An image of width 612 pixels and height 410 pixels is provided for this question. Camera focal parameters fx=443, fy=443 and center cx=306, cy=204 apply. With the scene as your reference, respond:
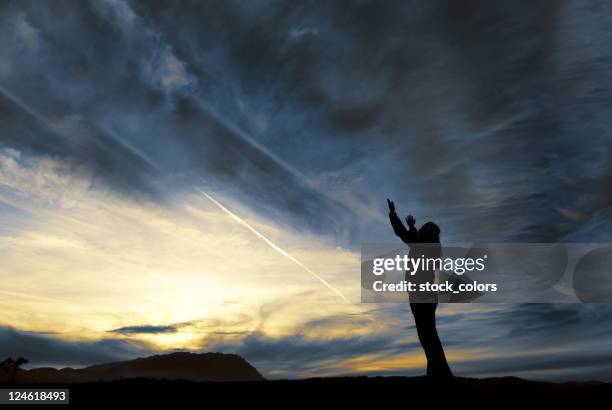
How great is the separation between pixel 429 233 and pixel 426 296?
5.99ft

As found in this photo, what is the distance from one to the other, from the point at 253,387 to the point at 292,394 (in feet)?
5.32

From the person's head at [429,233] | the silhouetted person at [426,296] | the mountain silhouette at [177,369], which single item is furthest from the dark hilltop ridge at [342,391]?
the mountain silhouette at [177,369]

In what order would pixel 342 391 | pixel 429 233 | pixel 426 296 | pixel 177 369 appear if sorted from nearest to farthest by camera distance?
pixel 342 391, pixel 426 296, pixel 429 233, pixel 177 369

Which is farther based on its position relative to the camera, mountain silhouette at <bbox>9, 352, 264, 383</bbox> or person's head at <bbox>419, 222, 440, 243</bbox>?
mountain silhouette at <bbox>9, 352, 264, 383</bbox>

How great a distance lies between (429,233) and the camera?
1295 centimetres

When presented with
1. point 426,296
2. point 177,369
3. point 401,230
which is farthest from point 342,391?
point 177,369

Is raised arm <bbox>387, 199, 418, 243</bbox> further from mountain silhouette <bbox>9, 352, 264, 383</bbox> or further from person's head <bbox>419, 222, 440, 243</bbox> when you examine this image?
mountain silhouette <bbox>9, 352, 264, 383</bbox>

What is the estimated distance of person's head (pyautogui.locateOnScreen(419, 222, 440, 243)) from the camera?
42.3ft

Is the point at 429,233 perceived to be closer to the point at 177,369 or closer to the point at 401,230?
the point at 401,230

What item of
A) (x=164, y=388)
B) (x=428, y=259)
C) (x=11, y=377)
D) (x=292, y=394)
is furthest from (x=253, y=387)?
(x=11, y=377)

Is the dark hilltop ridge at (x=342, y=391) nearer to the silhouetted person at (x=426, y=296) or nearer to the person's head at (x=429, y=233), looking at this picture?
the silhouetted person at (x=426, y=296)

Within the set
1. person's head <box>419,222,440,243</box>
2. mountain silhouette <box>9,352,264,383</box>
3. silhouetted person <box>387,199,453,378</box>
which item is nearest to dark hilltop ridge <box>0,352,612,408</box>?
silhouetted person <box>387,199,453,378</box>

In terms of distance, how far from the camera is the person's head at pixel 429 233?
1289cm

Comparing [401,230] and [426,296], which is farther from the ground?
[401,230]
